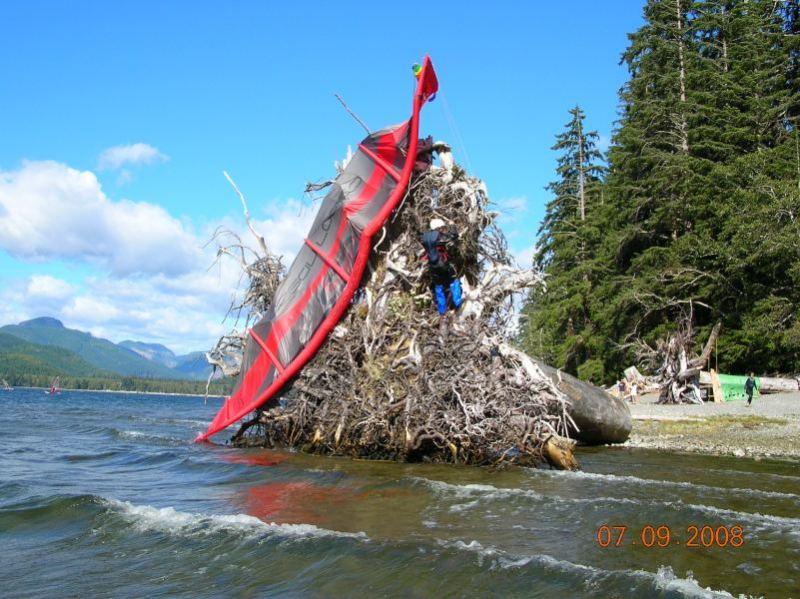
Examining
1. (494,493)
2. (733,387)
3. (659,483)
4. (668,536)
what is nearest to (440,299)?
(494,493)

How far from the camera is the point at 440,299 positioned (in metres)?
12.2

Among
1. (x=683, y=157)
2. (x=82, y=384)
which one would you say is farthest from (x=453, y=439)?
(x=82, y=384)

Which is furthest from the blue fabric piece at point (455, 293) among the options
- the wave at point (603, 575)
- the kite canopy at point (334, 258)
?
the wave at point (603, 575)

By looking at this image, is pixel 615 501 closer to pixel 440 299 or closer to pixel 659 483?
pixel 659 483

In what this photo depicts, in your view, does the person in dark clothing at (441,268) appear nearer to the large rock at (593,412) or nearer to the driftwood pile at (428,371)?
the driftwood pile at (428,371)

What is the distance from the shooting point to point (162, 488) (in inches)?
380

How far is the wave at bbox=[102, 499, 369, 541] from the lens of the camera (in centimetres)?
670

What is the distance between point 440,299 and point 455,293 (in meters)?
0.31

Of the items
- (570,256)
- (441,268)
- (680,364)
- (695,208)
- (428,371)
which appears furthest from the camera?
(570,256)

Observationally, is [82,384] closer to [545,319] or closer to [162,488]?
[545,319]

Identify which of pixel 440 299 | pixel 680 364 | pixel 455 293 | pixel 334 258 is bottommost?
pixel 680 364

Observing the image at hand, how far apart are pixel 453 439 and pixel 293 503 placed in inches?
131

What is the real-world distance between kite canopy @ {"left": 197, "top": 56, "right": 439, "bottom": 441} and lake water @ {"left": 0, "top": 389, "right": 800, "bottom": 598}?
80.8 inches

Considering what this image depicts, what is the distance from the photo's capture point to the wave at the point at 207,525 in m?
6.70
